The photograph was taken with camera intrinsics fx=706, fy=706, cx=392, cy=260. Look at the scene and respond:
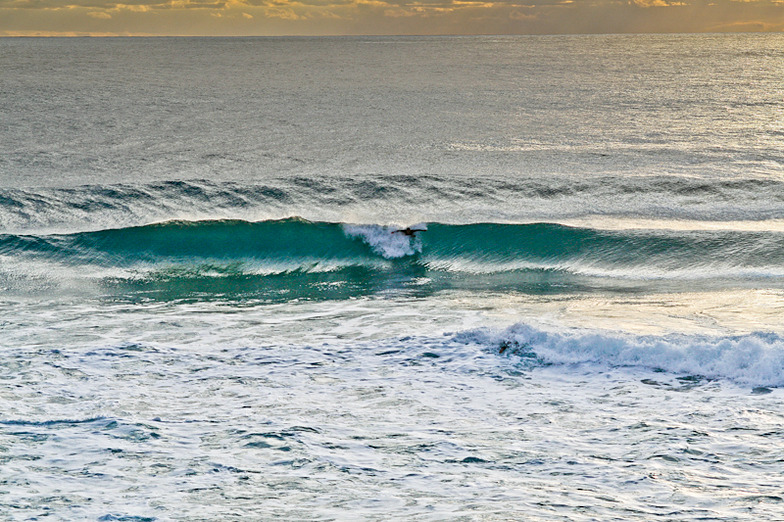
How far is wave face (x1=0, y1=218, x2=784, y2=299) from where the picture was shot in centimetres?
1302

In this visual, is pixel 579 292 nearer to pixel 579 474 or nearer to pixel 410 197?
pixel 579 474

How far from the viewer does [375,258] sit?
14.7 m

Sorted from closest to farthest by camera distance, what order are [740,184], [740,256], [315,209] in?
1. [740,256]
2. [315,209]
3. [740,184]

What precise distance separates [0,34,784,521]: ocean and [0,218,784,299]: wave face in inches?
2.8

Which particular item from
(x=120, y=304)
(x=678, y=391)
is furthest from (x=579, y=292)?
(x=120, y=304)

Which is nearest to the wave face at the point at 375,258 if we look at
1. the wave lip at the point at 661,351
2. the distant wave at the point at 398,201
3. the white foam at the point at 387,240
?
the white foam at the point at 387,240

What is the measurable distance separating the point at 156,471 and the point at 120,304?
6.22 m

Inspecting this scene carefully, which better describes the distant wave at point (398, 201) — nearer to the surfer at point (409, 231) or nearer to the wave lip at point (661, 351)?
the surfer at point (409, 231)

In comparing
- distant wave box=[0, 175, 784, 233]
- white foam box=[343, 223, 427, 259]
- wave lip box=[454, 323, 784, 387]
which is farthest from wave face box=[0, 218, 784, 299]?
wave lip box=[454, 323, 784, 387]

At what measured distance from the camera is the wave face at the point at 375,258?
42.7 ft

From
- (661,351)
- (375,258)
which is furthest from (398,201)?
(661,351)

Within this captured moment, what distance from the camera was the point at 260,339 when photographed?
960cm

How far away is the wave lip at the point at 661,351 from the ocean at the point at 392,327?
33mm

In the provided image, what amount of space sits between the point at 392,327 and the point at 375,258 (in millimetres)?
4701
